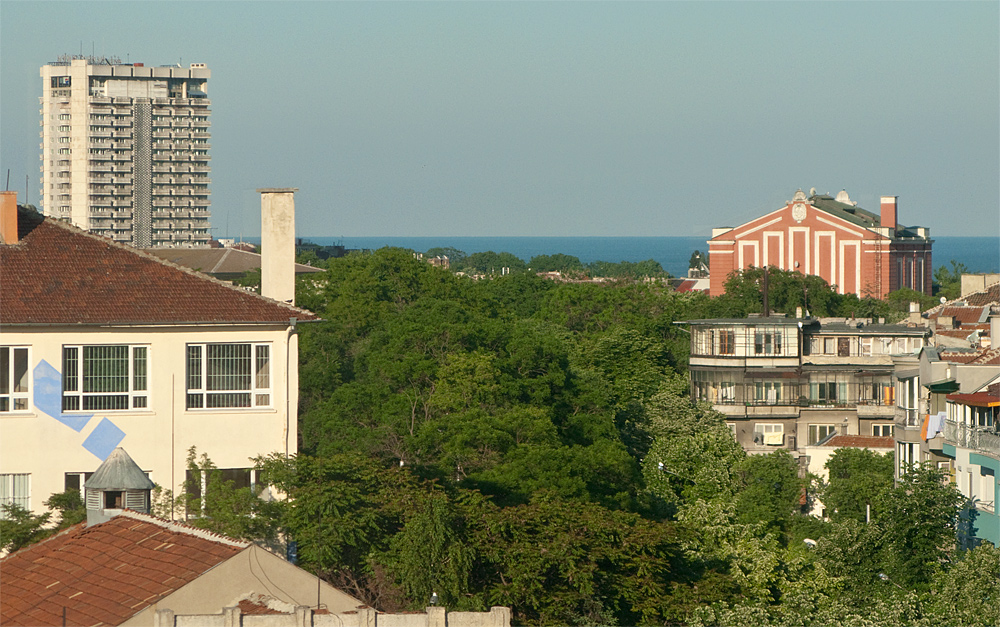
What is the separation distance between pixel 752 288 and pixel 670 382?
774 inches

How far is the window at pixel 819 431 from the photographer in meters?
78.1

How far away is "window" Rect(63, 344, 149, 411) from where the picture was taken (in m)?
30.3

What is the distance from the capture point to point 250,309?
102ft

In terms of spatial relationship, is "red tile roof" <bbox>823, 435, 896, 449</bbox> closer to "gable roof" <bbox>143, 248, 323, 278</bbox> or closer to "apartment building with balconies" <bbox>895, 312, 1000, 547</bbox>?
"apartment building with balconies" <bbox>895, 312, 1000, 547</bbox>

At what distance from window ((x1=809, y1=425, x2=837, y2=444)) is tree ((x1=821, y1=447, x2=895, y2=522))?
701 inches

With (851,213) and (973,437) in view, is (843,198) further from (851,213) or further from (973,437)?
(973,437)

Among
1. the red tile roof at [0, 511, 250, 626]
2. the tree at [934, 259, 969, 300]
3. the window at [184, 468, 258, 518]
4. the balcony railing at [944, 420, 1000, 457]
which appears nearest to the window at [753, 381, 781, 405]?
the balcony railing at [944, 420, 1000, 457]

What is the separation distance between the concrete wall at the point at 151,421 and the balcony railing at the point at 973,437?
60.2 ft

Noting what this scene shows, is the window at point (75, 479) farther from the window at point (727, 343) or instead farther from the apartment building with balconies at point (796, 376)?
the window at point (727, 343)

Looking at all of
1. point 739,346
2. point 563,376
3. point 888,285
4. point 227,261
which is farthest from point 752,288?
point 563,376

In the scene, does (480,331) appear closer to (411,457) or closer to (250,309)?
(411,457)

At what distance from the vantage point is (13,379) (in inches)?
1181

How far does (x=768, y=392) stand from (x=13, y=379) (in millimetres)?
54217

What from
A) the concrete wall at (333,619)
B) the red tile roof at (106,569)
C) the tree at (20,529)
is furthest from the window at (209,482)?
the concrete wall at (333,619)
